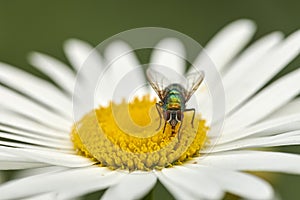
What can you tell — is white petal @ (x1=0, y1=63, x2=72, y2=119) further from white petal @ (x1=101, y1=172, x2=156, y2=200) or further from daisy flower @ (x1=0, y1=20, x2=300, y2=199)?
white petal @ (x1=101, y1=172, x2=156, y2=200)

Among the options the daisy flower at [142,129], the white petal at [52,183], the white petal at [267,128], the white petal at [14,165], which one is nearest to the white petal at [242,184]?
the daisy flower at [142,129]

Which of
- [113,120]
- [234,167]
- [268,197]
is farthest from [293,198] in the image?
[268,197]

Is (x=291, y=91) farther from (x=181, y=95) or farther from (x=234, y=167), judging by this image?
(x=234, y=167)

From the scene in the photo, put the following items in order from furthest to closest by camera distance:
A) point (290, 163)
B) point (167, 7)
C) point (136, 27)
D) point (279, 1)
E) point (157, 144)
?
point (167, 7) → point (136, 27) → point (279, 1) → point (157, 144) → point (290, 163)

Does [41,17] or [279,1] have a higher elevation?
[41,17]

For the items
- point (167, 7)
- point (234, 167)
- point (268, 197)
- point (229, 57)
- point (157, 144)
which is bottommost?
point (268, 197)

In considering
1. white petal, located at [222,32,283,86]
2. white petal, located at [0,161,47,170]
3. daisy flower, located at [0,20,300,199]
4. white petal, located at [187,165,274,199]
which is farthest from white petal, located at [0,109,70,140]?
white petal, located at [187,165,274,199]

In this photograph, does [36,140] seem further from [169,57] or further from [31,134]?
[169,57]
